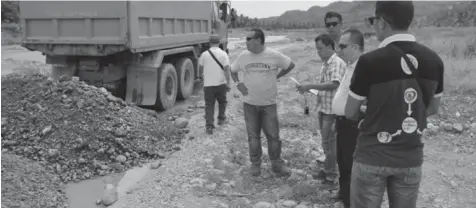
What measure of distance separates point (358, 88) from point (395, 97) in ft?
0.63

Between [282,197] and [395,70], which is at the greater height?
[395,70]

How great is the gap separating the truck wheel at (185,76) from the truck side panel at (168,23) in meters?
0.45

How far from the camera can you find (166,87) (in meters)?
9.11

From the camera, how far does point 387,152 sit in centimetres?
244

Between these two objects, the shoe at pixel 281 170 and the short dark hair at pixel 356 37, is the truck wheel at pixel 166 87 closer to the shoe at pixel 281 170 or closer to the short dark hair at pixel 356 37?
the shoe at pixel 281 170

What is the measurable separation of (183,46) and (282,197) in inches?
236

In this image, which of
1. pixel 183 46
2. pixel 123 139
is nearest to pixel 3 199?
pixel 123 139

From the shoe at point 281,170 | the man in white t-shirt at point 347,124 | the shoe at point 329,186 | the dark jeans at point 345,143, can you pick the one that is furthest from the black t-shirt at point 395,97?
the shoe at point 281,170

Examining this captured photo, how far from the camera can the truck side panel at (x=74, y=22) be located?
24.2 feet

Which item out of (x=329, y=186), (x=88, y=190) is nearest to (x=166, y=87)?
(x=88, y=190)

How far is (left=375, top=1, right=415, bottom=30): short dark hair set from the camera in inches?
93.6

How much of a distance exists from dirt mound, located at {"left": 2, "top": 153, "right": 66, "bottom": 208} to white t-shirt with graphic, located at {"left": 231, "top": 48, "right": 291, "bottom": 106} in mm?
2210

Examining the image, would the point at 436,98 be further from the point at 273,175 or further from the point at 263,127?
the point at 273,175

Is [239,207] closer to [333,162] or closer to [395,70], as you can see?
[333,162]
